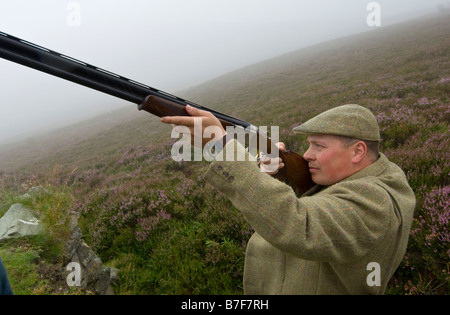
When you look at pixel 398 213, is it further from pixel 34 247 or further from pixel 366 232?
pixel 34 247

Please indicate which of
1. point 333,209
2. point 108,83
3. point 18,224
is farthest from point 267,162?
point 18,224

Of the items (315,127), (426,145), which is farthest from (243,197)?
(426,145)

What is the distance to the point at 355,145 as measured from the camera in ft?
6.45

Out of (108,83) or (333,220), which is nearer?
(333,220)

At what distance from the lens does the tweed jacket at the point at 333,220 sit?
1423 millimetres

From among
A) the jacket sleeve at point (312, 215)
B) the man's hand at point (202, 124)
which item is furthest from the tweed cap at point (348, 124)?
the man's hand at point (202, 124)

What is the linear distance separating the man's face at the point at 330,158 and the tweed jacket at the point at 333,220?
0.14m

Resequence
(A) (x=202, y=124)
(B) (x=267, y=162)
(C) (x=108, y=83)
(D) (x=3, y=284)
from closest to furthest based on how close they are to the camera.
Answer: (A) (x=202, y=124) → (D) (x=3, y=284) → (C) (x=108, y=83) → (B) (x=267, y=162)

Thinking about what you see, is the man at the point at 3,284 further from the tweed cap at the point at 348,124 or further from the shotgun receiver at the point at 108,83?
the tweed cap at the point at 348,124

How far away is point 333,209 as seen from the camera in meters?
1.48

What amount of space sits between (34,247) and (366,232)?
16.7ft

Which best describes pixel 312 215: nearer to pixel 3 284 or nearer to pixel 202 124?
pixel 202 124

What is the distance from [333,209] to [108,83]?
2271 mm

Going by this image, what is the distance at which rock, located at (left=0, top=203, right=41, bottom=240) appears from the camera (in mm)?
4363
